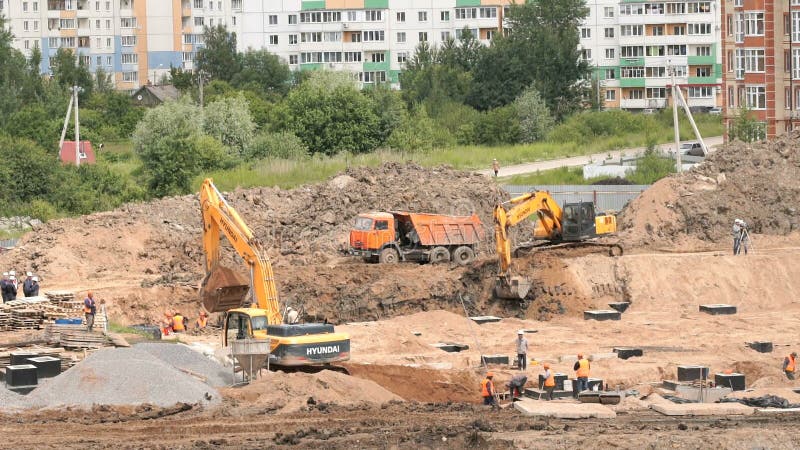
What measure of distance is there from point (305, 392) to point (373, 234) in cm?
1547

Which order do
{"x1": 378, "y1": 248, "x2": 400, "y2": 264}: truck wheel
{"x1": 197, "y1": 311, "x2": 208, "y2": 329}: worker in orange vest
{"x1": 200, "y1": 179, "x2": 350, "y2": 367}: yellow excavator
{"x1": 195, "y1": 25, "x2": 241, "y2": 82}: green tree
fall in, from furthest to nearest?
1. {"x1": 195, "y1": 25, "x2": 241, "y2": 82}: green tree
2. {"x1": 378, "y1": 248, "x2": 400, "y2": 264}: truck wheel
3. {"x1": 197, "y1": 311, "x2": 208, "y2": 329}: worker in orange vest
4. {"x1": 200, "y1": 179, "x2": 350, "y2": 367}: yellow excavator

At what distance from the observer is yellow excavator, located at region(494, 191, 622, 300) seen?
113ft

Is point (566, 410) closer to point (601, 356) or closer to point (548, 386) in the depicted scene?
point (548, 386)

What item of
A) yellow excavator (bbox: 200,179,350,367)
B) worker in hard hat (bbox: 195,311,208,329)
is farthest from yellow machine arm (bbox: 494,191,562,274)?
worker in hard hat (bbox: 195,311,208,329)

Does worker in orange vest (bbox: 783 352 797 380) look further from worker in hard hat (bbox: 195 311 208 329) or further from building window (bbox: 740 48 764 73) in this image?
building window (bbox: 740 48 764 73)

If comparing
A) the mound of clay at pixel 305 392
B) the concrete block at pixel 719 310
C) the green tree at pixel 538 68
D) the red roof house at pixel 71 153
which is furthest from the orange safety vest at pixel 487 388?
the green tree at pixel 538 68

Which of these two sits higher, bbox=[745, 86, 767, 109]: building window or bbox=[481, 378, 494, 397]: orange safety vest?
bbox=[745, 86, 767, 109]: building window

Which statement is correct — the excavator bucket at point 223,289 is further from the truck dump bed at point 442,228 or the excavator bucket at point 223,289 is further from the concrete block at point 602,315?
the concrete block at point 602,315

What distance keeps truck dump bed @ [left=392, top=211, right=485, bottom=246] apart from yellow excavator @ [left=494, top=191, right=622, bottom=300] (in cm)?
207

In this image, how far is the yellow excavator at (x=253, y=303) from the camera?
80.2ft

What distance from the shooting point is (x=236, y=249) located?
28938mm

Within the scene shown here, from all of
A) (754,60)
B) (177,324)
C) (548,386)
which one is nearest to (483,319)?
(177,324)

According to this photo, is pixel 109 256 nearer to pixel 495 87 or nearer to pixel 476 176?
pixel 476 176

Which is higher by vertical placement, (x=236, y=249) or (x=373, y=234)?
(x=236, y=249)
